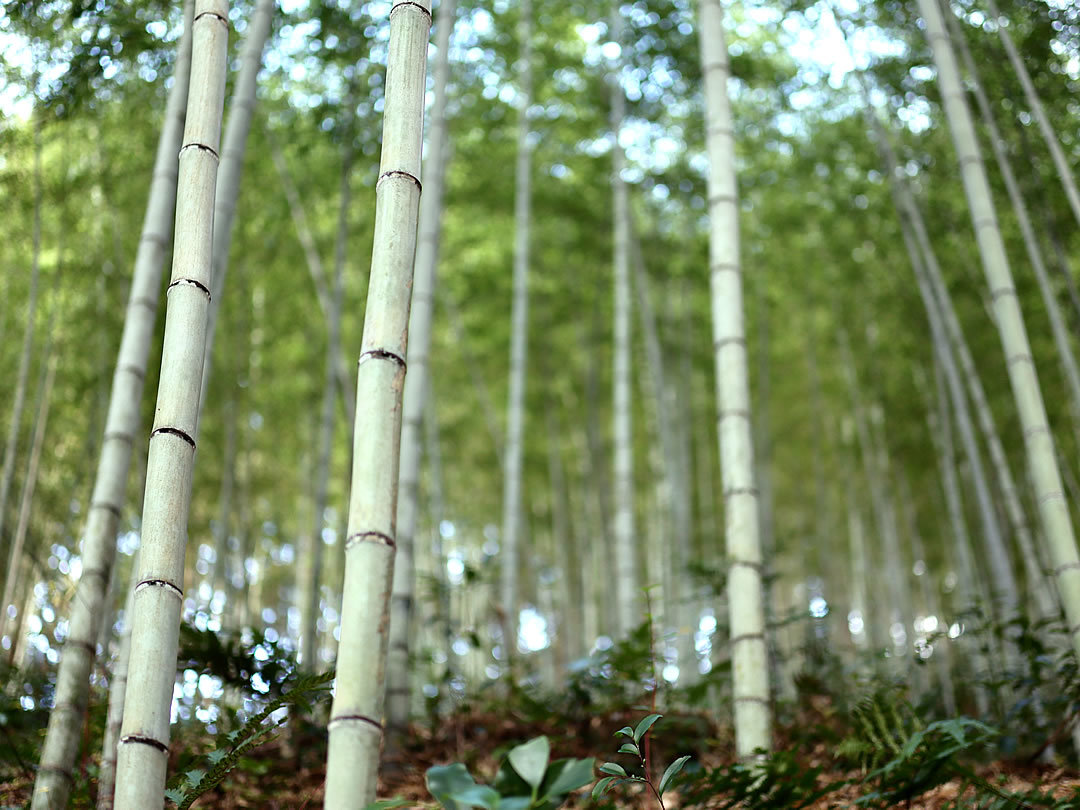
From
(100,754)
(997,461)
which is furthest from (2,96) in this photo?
(997,461)

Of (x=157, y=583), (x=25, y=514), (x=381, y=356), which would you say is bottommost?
(x=157, y=583)

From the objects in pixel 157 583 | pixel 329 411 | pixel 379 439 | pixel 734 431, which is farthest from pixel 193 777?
pixel 329 411

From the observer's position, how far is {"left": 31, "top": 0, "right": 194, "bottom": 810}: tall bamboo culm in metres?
2.15

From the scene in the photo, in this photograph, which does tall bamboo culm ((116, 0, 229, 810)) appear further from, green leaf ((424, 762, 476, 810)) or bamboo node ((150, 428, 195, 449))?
green leaf ((424, 762, 476, 810))

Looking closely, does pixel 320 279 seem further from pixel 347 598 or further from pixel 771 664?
pixel 347 598

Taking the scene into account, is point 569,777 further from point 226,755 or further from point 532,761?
point 226,755

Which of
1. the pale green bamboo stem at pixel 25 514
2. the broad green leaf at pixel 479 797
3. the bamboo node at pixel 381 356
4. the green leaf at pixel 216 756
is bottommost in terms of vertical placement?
the broad green leaf at pixel 479 797

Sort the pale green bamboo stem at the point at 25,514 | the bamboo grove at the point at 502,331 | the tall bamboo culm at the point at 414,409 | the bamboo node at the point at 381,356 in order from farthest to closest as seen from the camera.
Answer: the pale green bamboo stem at the point at 25,514 < the tall bamboo culm at the point at 414,409 < the bamboo grove at the point at 502,331 < the bamboo node at the point at 381,356

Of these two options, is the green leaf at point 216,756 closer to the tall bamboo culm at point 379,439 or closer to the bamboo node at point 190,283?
the tall bamboo culm at point 379,439

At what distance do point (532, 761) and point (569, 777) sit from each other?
48 millimetres

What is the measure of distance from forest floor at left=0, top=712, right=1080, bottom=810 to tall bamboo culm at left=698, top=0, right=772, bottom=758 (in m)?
0.28

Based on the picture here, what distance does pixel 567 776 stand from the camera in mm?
1194

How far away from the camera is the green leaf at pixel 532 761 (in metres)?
1.17

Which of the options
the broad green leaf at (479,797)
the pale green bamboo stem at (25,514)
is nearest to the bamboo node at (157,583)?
the broad green leaf at (479,797)
